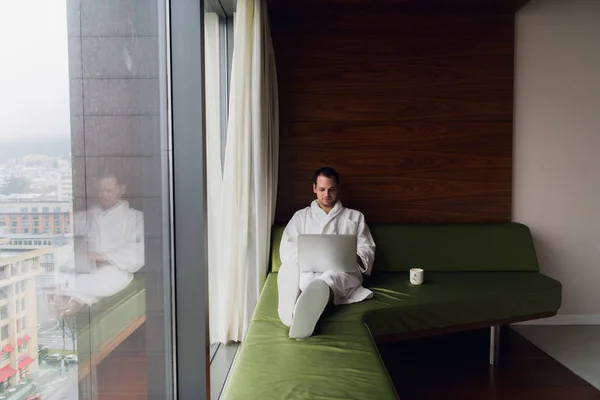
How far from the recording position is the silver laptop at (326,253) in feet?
9.81

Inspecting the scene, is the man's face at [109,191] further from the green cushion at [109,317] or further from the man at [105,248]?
the green cushion at [109,317]

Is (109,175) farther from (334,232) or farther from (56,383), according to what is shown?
(334,232)

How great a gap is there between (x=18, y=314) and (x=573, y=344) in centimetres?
350

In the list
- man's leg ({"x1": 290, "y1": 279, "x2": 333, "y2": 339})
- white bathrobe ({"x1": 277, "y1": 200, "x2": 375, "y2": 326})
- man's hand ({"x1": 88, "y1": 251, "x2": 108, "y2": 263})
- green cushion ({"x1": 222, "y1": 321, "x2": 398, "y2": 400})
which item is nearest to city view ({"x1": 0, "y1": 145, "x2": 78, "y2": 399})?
man's hand ({"x1": 88, "y1": 251, "x2": 108, "y2": 263})

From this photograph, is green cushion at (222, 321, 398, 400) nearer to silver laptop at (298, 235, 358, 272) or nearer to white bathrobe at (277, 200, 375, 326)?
white bathrobe at (277, 200, 375, 326)

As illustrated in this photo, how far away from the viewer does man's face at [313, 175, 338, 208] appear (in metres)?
3.42

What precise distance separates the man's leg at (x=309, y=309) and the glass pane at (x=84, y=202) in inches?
22.5

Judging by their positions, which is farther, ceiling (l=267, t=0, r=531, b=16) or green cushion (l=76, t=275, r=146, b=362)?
ceiling (l=267, t=0, r=531, b=16)

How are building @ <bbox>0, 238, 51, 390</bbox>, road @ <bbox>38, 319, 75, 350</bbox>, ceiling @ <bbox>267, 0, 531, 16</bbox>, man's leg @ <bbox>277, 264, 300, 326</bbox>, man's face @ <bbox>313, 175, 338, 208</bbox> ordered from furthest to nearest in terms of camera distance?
ceiling @ <bbox>267, 0, 531, 16</bbox>
man's face @ <bbox>313, 175, 338, 208</bbox>
man's leg @ <bbox>277, 264, 300, 326</bbox>
road @ <bbox>38, 319, 75, 350</bbox>
building @ <bbox>0, 238, 51, 390</bbox>

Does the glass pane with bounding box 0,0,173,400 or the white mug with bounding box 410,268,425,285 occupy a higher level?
the glass pane with bounding box 0,0,173,400

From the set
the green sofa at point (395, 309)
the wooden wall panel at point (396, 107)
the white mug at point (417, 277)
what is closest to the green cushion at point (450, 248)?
the green sofa at point (395, 309)

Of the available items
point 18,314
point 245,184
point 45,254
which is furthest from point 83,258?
point 245,184

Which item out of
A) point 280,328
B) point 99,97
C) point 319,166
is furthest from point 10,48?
point 319,166

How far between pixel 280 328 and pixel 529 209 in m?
2.34
